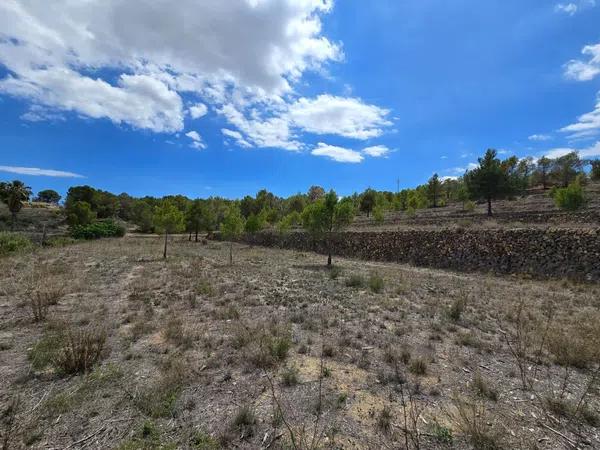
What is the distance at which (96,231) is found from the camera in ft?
153

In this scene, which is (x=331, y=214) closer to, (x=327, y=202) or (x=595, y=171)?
(x=327, y=202)

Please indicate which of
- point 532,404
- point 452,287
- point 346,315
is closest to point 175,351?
point 346,315

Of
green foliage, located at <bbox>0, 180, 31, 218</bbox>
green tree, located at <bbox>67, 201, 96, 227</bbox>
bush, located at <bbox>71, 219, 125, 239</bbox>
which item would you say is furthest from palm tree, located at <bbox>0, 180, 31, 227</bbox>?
bush, located at <bbox>71, 219, 125, 239</bbox>

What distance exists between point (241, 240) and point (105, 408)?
48.7 metres

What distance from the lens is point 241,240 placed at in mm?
52000

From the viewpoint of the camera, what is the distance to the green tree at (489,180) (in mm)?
34875

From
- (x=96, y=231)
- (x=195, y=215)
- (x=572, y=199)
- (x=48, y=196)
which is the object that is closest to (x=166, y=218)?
(x=195, y=215)

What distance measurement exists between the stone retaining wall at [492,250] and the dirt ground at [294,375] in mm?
8379

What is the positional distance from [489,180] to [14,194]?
7360 cm

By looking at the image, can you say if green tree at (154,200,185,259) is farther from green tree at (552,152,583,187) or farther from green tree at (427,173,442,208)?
green tree at (552,152,583,187)

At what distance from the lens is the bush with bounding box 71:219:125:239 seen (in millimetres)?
44375

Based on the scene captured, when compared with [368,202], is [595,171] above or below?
above

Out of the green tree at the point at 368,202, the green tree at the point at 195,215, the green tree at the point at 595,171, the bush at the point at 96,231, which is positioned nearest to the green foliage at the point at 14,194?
the bush at the point at 96,231

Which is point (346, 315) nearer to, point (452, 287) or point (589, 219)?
point (452, 287)
